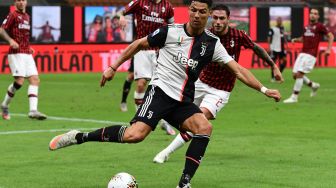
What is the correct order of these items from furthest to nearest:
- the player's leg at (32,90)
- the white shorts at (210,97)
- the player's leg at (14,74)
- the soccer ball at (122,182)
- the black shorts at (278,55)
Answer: the black shorts at (278,55) < the player's leg at (14,74) < the player's leg at (32,90) < the white shorts at (210,97) < the soccer ball at (122,182)

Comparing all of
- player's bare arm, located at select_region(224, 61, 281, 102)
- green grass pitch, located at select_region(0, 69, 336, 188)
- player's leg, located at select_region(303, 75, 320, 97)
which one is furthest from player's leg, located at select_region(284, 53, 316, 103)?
player's bare arm, located at select_region(224, 61, 281, 102)

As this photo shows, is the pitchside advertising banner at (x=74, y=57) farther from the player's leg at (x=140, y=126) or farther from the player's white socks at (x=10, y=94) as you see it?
the player's leg at (x=140, y=126)

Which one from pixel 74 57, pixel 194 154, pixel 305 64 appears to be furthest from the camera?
pixel 74 57

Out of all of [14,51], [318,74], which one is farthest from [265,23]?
[14,51]

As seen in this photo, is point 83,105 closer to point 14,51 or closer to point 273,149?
point 14,51

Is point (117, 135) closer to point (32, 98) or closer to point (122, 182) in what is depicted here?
point (122, 182)

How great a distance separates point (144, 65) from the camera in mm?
17500

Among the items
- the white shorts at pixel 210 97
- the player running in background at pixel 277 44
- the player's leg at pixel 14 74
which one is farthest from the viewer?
the player running in background at pixel 277 44

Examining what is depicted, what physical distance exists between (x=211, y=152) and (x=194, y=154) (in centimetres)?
355

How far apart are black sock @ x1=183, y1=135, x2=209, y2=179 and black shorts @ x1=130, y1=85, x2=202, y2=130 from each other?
30 centimetres

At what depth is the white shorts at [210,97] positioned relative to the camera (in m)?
12.6

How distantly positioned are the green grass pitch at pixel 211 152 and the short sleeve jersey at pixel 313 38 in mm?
2572

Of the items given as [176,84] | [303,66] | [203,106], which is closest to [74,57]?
[303,66]

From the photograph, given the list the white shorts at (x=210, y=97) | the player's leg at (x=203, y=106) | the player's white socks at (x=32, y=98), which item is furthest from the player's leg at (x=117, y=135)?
the player's white socks at (x=32, y=98)
